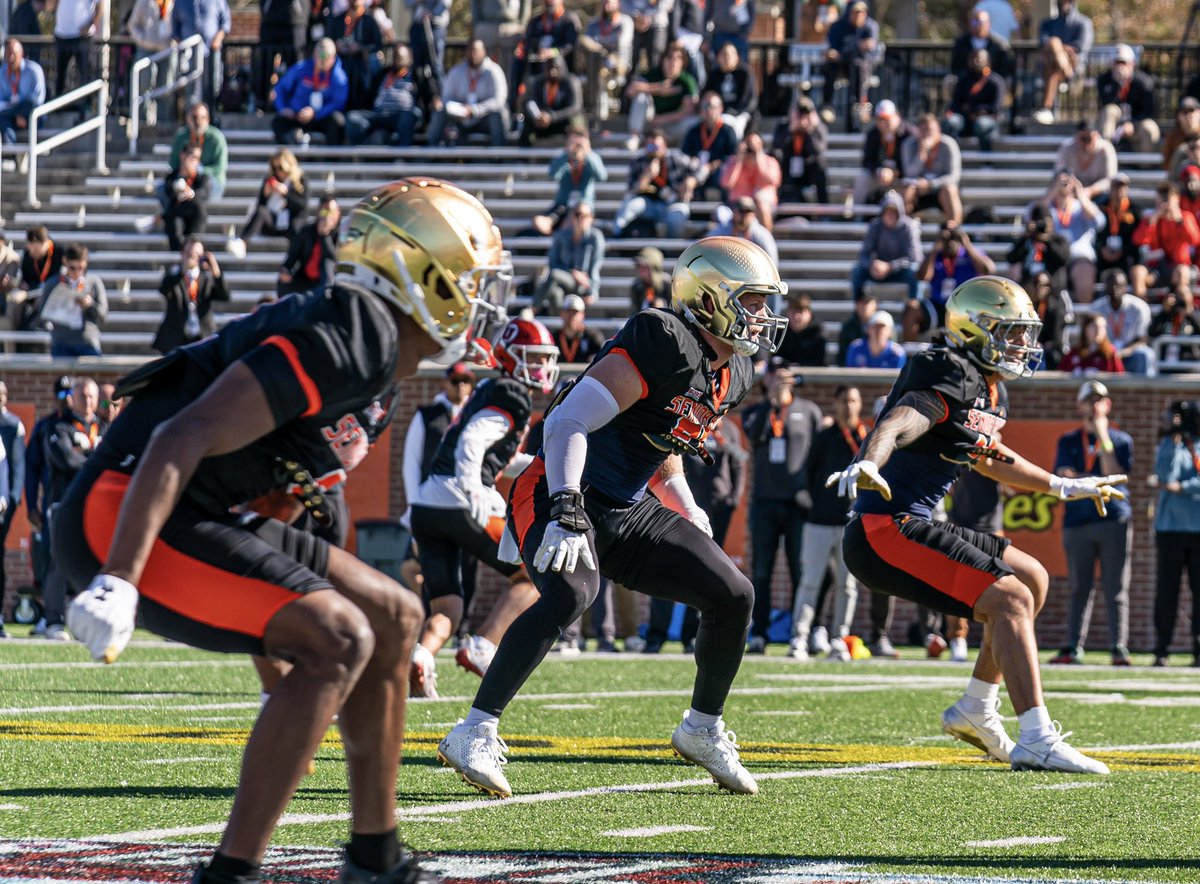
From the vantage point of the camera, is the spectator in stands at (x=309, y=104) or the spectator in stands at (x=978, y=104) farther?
the spectator in stands at (x=309, y=104)

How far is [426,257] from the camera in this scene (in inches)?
173

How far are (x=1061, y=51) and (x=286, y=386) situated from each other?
59.1 ft

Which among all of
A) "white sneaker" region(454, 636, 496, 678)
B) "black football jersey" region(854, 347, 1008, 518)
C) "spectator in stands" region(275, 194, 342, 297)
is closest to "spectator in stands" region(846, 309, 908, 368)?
"spectator in stands" region(275, 194, 342, 297)

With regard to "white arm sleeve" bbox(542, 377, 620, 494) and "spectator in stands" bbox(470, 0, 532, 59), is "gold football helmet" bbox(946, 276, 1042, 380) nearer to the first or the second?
"white arm sleeve" bbox(542, 377, 620, 494)

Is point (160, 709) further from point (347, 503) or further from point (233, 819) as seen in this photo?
point (347, 503)

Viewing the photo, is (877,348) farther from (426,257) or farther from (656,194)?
(426,257)

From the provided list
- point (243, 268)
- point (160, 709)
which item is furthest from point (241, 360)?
point (243, 268)

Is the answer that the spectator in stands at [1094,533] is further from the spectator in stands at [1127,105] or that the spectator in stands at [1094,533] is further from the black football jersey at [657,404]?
the black football jersey at [657,404]

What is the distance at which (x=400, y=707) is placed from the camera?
14.4 ft

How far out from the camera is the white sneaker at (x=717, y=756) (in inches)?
260

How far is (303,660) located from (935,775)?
11.9 feet

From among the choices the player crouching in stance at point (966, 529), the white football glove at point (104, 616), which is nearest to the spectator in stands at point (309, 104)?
the player crouching in stance at point (966, 529)

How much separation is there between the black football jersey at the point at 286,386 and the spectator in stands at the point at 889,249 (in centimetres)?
1321

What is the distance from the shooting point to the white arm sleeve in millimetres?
6184
